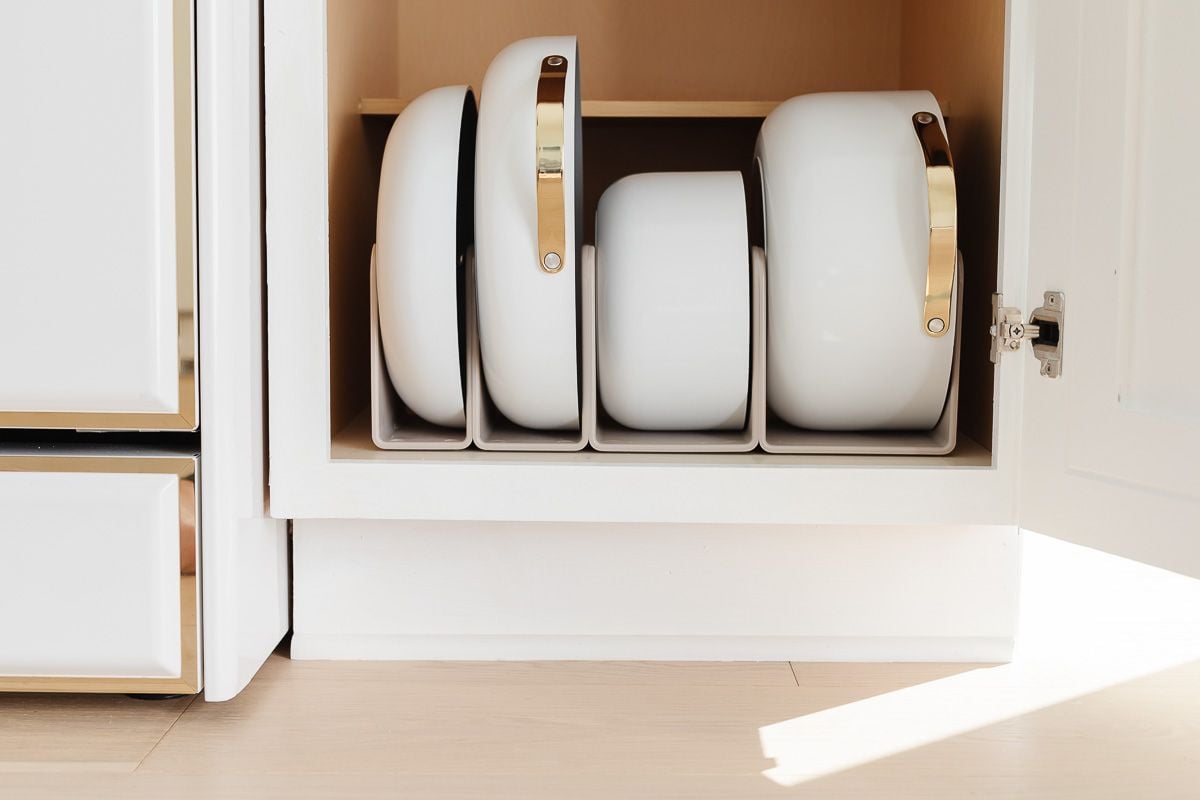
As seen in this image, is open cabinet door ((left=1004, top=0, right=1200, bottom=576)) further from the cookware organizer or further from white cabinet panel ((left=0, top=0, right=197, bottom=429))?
white cabinet panel ((left=0, top=0, right=197, bottom=429))

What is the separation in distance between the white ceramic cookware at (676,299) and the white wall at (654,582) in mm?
100

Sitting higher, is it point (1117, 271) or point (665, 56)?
point (665, 56)

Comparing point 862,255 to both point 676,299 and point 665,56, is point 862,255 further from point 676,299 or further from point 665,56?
point 665,56

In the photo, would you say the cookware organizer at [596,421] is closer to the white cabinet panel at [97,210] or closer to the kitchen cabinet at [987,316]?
the kitchen cabinet at [987,316]

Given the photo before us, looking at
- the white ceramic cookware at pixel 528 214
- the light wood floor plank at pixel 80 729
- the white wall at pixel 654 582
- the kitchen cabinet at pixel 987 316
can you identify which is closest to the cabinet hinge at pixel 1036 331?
the kitchen cabinet at pixel 987 316

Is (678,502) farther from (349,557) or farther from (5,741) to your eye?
(5,741)

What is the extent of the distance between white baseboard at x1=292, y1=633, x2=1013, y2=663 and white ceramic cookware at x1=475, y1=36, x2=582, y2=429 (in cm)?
20

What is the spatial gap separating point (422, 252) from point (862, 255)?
0.97 ft

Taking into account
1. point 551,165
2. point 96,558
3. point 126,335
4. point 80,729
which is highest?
point 551,165

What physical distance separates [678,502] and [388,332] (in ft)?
0.76

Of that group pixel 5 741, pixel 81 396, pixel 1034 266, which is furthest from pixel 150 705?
pixel 1034 266

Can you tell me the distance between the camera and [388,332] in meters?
0.75

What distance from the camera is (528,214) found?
0.71 m

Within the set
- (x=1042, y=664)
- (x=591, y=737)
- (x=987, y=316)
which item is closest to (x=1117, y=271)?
(x=987, y=316)
